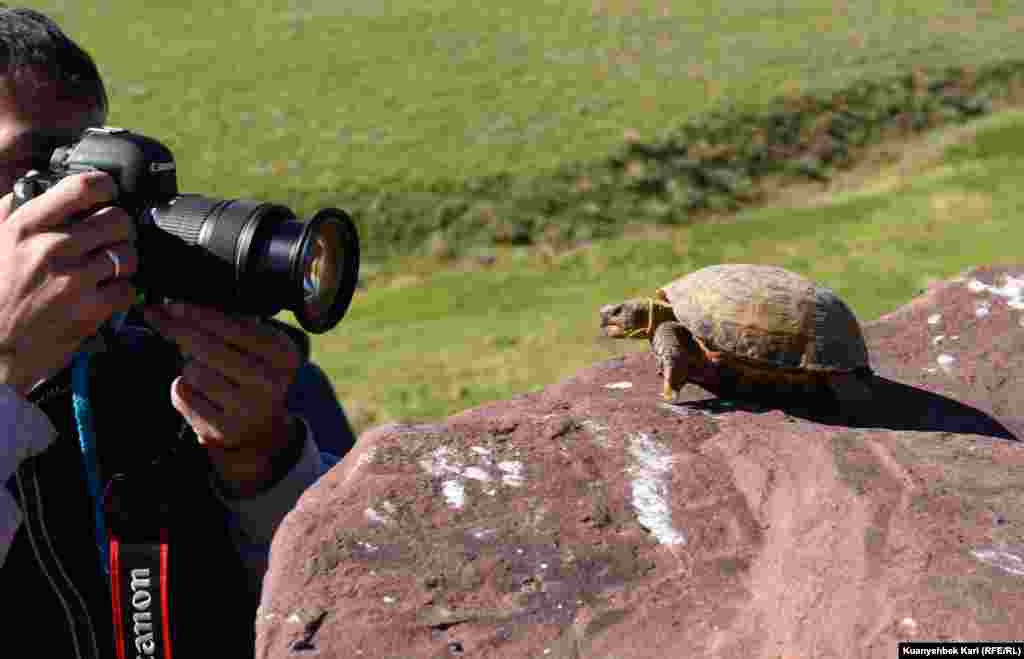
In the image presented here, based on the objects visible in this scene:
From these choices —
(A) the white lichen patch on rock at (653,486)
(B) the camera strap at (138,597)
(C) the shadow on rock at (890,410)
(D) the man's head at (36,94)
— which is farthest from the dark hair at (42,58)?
(C) the shadow on rock at (890,410)

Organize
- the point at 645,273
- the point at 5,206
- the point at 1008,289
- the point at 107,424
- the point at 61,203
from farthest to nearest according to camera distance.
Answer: the point at 645,273, the point at 1008,289, the point at 107,424, the point at 5,206, the point at 61,203

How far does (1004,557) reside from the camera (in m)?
3.02

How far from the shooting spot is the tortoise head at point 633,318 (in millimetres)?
5227

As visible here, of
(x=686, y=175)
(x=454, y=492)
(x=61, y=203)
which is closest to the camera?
(x=61, y=203)

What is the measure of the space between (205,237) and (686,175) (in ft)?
54.0

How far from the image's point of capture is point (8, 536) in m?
2.87

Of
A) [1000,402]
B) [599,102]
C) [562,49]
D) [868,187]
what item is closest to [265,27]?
[562,49]

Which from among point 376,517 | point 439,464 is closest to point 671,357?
point 439,464

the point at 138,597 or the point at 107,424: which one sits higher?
the point at 107,424

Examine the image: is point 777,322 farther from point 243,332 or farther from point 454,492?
point 243,332

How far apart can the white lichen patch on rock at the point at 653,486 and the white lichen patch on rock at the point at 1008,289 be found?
2.26 metres

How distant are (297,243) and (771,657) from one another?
1.47 m

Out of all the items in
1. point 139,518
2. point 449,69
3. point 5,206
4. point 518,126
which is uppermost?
point 5,206

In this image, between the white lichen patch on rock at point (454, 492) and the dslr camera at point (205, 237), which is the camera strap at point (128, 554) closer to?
the dslr camera at point (205, 237)
